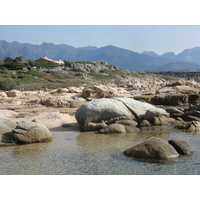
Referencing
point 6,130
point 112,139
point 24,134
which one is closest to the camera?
point 24,134

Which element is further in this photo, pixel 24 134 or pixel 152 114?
pixel 152 114

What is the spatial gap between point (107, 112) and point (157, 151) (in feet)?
18.4

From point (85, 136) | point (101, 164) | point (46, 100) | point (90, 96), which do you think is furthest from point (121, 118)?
point (90, 96)

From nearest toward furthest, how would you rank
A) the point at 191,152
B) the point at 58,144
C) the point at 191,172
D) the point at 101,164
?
1. the point at 191,172
2. the point at 101,164
3. the point at 191,152
4. the point at 58,144

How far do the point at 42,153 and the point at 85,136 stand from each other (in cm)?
304

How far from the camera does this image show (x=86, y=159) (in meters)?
7.41

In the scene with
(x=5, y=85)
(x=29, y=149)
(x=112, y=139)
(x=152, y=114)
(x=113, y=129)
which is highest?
(x=5, y=85)

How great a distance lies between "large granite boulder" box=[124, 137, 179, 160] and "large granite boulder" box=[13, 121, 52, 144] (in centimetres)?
377

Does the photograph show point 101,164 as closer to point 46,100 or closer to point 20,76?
point 46,100

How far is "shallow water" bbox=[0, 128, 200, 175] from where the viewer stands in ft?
21.1

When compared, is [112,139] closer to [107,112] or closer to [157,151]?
[107,112]

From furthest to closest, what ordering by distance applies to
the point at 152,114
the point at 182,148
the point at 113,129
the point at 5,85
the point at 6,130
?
the point at 5,85 → the point at 152,114 → the point at 113,129 → the point at 6,130 → the point at 182,148

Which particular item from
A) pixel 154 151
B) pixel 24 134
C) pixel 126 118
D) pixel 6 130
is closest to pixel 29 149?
pixel 24 134

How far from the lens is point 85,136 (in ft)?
36.2
